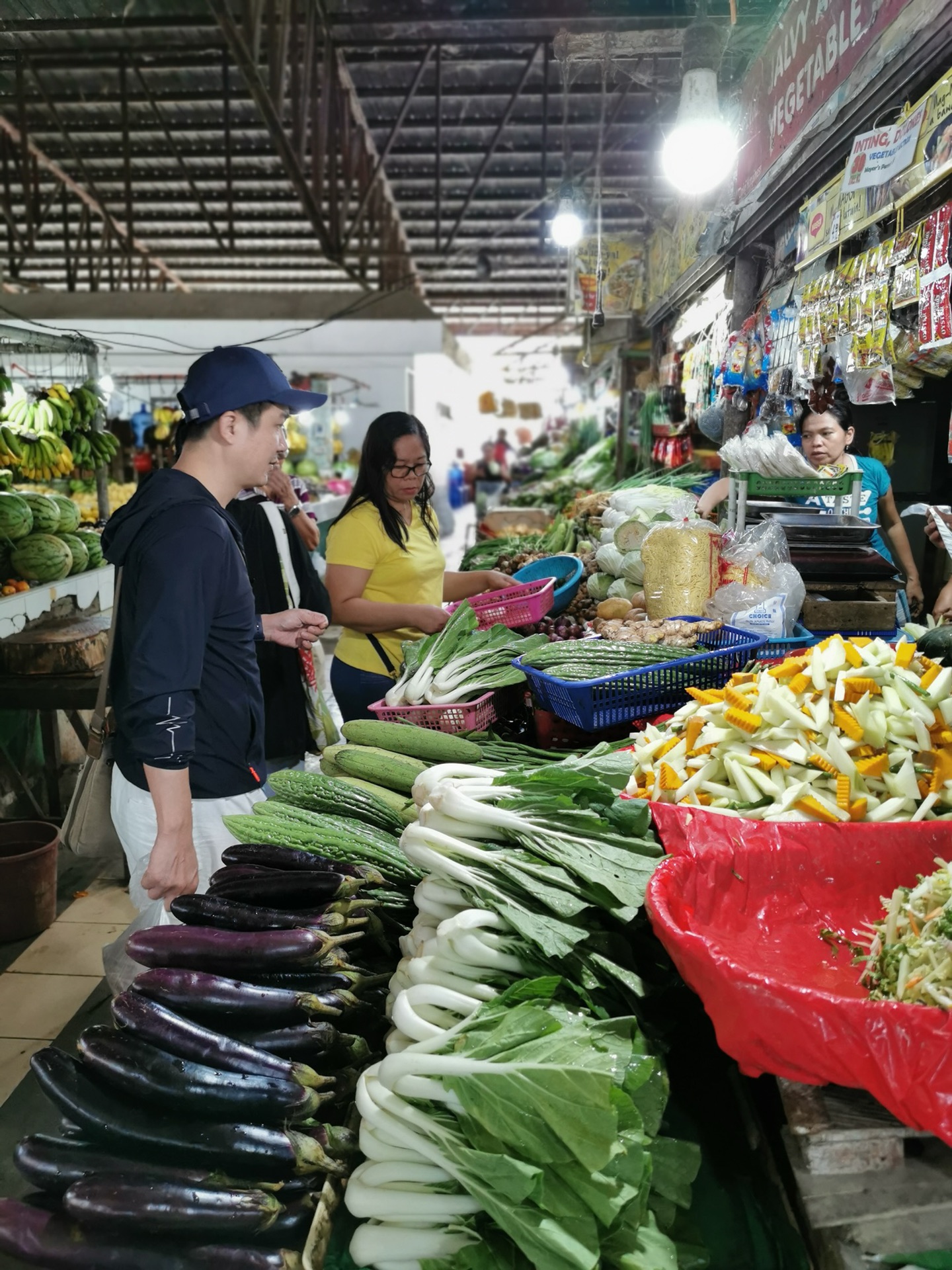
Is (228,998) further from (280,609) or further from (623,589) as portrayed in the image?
(623,589)

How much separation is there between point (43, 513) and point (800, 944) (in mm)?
6116

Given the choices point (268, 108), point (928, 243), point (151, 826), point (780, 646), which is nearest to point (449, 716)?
point (151, 826)

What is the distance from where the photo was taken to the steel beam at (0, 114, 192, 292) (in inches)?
438

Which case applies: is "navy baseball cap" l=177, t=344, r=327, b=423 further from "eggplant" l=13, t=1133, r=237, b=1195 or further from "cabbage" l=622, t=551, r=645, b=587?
"cabbage" l=622, t=551, r=645, b=587

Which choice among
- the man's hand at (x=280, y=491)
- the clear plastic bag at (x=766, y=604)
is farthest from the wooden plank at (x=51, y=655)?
the clear plastic bag at (x=766, y=604)

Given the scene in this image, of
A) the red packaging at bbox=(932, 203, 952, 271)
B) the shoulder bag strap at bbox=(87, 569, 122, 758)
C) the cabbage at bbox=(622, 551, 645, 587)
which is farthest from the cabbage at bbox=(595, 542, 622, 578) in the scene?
the shoulder bag strap at bbox=(87, 569, 122, 758)

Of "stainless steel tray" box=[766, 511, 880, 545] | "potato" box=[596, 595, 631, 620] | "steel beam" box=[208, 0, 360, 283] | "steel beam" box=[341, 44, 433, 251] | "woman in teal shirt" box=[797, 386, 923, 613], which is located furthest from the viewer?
"steel beam" box=[341, 44, 433, 251]

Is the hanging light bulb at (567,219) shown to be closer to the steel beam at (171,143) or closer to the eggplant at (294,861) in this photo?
the steel beam at (171,143)

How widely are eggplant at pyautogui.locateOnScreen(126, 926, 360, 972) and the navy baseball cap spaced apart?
1342 mm

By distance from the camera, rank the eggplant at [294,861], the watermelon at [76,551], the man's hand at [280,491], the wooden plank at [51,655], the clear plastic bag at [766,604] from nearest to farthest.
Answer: the eggplant at [294,861]
the clear plastic bag at [766,604]
the man's hand at [280,491]
the wooden plank at [51,655]
the watermelon at [76,551]

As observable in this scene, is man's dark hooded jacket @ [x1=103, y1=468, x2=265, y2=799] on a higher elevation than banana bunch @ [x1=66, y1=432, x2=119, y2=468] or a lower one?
lower

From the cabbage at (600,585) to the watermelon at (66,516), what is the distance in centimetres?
407

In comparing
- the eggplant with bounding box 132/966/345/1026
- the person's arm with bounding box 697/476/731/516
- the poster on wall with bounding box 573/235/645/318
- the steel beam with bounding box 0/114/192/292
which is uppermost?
the steel beam with bounding box 0/114/192/292

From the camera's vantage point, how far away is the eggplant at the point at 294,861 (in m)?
1.93
